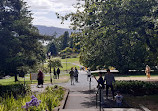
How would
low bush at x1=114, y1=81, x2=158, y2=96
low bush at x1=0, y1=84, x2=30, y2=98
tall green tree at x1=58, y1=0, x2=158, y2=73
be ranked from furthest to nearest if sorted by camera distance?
1. low bush at x1=0, y1=84, x2=30, y2=98
2. low bush at x1=114, y1=81, x2=158, y2=96
3. tall green tree at x1=58, y1=0, x2=158, y2=73

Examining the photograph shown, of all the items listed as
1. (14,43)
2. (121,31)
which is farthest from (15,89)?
(14,43)

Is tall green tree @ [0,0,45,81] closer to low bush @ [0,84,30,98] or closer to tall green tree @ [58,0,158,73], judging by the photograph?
low bush @ [0,84,30,98]

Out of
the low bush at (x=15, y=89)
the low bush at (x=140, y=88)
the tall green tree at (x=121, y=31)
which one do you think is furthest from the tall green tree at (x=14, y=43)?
the low bush at (x=140, y=88)

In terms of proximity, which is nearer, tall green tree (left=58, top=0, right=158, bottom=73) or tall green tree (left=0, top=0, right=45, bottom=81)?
tall green tree (left=58, top=0, right=158, bottom=73)

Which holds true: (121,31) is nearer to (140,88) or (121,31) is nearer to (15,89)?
(140,88)

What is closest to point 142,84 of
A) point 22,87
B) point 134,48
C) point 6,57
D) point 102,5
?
point 134,48

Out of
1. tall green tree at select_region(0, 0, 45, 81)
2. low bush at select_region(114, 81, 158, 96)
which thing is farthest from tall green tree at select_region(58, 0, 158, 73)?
tall green tree at select_region(0, 0, 45, 81)

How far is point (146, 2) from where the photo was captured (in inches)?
640

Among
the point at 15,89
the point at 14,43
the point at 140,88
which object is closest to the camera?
the point at 140,88

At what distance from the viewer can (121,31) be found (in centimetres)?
1597

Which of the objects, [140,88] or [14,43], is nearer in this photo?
[140,88]

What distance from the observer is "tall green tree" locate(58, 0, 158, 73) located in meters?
15.4

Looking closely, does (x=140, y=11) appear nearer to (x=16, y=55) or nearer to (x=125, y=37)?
(x=125, y=37)

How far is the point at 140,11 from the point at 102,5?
2555 millimetres
